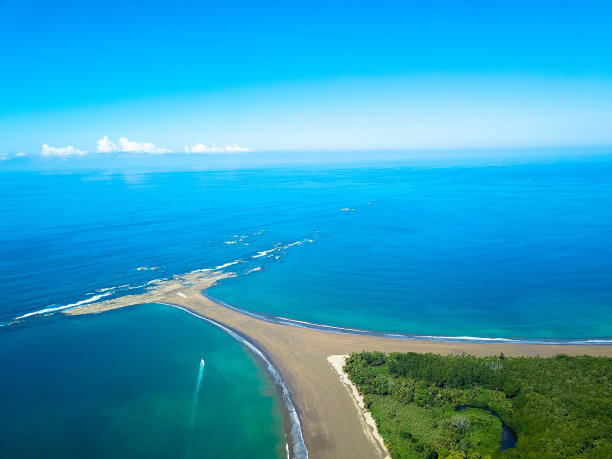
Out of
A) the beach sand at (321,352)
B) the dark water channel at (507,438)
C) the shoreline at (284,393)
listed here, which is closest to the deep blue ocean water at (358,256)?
the beach sand at (321,352)

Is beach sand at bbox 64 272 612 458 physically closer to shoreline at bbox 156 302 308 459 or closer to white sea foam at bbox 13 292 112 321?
shoreline at bbox 156 302 308 459

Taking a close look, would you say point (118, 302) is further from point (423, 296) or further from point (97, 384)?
point (423, 296)

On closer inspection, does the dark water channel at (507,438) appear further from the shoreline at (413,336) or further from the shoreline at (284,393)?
the shoreline at (284,393)

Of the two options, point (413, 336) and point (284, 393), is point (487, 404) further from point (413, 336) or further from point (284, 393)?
point (284, 393)

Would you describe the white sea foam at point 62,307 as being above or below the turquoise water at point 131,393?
above

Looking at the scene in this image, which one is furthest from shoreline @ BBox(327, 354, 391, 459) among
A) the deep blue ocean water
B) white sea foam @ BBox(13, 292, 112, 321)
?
white sea foam @ BBox(13, 292, 112, 321)

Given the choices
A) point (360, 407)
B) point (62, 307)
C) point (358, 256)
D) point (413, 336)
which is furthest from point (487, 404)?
point (62, 307)
